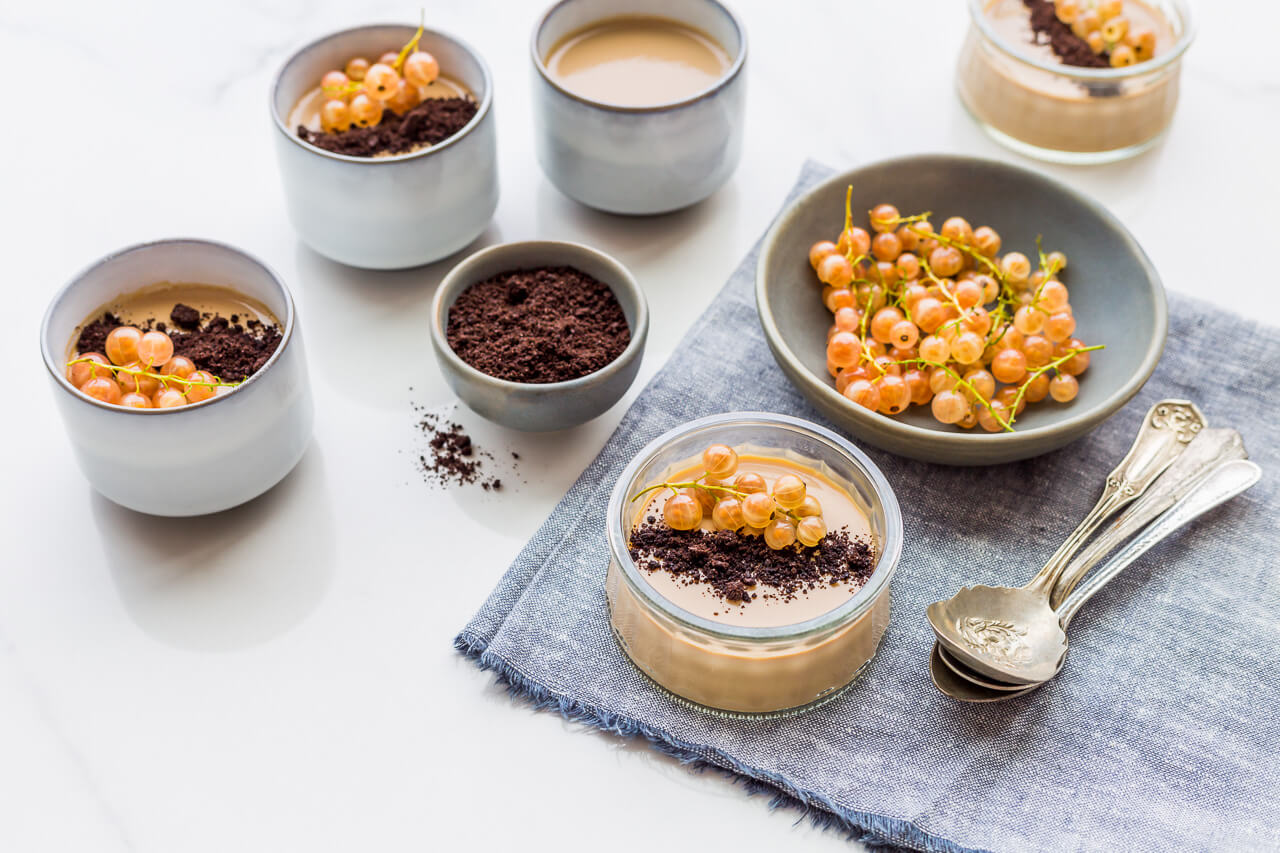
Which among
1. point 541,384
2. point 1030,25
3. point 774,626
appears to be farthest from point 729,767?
point 1030,25

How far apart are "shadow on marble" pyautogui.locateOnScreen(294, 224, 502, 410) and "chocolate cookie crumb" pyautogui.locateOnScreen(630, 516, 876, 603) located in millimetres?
398

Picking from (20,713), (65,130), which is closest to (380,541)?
(20,713)

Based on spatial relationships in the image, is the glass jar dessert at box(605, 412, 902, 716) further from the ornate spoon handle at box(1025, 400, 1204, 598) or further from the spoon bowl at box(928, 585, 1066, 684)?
the ornate spoon handle at box(1025, 400, 1204, 598)

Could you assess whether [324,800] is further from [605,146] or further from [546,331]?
[605,146]

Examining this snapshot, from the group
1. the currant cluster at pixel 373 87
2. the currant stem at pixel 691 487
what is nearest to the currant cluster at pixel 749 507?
the currant stem at pixel 691 487

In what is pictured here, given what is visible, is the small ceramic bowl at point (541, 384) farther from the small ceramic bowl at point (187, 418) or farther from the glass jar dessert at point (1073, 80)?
the glass jar dessert at point (1073, 80)

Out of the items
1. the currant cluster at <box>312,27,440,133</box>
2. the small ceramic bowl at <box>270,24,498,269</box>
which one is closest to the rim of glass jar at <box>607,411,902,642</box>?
the small ceramic bowl at <box>270,24,498,269</box>

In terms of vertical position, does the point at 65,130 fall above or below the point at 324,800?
above

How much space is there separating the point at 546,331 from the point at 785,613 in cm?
42

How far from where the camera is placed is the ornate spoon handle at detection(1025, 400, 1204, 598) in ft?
4.15

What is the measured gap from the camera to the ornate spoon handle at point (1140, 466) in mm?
1265

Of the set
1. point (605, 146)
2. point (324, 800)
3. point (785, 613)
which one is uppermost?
point (605, 146)

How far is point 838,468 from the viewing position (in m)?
1.27

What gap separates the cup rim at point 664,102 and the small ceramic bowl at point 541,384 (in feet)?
0.61
